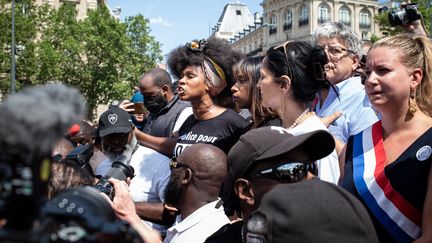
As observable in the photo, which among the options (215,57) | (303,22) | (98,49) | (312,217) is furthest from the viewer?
(303,22)

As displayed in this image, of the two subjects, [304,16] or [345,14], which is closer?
[304,16]

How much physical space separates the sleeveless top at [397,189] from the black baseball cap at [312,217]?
102 cm

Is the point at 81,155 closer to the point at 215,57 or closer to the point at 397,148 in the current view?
the point at 215,57

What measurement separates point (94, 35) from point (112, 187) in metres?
45.2

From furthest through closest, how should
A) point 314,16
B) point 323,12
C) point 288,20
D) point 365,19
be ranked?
point 288,20 → point 365,19 → point 323,12 → point 314,16

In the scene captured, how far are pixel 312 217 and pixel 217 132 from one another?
2.47 metres

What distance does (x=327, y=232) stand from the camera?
4.94 feet

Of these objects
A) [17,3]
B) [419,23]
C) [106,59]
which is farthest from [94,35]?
[419,23]

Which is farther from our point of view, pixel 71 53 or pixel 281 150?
pixel 71 53

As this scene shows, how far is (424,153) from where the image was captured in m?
2.57

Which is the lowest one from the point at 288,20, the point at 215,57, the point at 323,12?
the point at 288,20

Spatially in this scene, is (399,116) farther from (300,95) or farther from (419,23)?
(419,23)

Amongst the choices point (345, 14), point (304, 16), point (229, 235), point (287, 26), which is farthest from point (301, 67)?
point (287, 26)

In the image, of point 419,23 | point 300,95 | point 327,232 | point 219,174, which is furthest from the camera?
point 419,23
